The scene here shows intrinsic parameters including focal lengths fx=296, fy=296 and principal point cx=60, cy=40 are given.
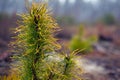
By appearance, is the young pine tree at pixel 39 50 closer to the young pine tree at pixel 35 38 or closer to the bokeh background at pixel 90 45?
the young pine tree at pixel 35 38

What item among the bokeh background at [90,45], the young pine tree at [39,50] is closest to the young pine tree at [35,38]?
the young pine tree at [39,50]

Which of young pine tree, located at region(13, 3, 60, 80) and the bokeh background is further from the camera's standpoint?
the bokeh background

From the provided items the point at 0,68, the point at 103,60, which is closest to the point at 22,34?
the point at 0,68

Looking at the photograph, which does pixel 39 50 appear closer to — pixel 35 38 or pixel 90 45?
pixel 35 38

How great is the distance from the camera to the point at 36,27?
4.07m

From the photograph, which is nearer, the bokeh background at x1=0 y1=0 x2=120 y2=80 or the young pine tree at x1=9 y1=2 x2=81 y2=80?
the young pine tree at x1=9 y1=2 x2=81 y2=80

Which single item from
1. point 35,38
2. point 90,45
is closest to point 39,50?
point 35,38

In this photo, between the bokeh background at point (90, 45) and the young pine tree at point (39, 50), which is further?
the bokeh background at point (90, 45)

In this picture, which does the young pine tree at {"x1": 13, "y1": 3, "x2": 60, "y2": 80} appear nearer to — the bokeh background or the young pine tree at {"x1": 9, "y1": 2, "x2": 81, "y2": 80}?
the young pine tree at {"x1": 9, "y1": 2, "x2": 81, "y2": 80}

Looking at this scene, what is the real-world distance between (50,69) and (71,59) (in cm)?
33

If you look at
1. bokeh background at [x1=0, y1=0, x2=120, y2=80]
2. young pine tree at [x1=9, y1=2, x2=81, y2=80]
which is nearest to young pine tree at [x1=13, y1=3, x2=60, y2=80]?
young pine tree at [x1=9, y1=2, x2=81, y2=80]

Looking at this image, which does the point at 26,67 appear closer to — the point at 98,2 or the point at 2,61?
the point at 2,61

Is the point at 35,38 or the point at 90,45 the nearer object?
the point at 35,38

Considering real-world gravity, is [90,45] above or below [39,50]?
below
